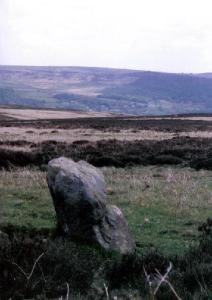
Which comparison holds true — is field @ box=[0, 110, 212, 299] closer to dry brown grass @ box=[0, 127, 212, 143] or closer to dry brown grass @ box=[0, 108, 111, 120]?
dry brown grass @ box=[0, 127, 212, 143]

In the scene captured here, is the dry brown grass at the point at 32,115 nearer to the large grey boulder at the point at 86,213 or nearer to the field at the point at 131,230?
the field at the point at 131,230

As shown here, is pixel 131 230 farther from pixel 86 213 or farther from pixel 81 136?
pixel 81 136

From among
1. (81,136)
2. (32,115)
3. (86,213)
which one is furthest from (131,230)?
(32,115)

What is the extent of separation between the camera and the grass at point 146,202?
502 inches

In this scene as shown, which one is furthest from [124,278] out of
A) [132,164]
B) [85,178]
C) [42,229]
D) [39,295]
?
[132,164]

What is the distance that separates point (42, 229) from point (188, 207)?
414 centimetres

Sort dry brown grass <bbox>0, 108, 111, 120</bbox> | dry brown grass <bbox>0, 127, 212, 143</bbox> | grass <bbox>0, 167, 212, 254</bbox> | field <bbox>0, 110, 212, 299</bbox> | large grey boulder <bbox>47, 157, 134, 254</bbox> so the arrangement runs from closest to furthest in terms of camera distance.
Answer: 1. field <bbox>0, 110, 212, 299</bbox>
2. large grey boulder <bbox>47, 157, 134, 254</bbox>
3. grass <bbox>0, 167, 212, 254</bbox>
4. dry brown grass <bbox>0, 127, 212, 143</bbox>
5. dry brown grass <bbox>0, 108, 111, 120</bbox>

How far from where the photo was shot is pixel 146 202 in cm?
1606

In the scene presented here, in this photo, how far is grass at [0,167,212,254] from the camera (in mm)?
12742

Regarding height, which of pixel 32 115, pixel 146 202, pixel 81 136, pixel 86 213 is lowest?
pixel 32 115

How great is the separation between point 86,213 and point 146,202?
15.9 ft

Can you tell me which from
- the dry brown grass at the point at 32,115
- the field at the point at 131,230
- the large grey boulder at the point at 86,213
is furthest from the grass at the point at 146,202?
the dry brown grass at the point at 32,115

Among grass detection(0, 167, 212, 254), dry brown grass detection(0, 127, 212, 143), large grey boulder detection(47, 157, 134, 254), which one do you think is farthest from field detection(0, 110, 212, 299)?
dry brown grass detection(0, 127, 212, 143)

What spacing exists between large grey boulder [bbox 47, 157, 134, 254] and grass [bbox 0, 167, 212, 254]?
0.59 m
